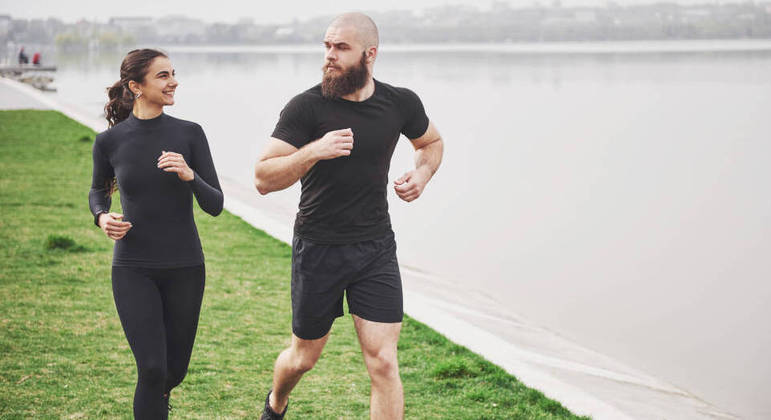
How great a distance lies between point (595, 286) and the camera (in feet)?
43.4

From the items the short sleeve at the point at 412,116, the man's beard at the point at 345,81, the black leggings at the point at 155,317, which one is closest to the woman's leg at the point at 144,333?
the black leggings at the point at 155,317

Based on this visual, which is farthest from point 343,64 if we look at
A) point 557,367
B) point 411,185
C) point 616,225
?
point 616,225

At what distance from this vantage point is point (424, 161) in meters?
4.60

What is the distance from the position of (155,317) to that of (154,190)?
1.87 feet

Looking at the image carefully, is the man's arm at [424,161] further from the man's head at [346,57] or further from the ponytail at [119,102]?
the ponytail at [119,102]

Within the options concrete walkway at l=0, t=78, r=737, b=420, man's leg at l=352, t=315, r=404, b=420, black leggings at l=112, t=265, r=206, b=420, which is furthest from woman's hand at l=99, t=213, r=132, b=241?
concrete walkway at l=0, t=78, r=737, b=420

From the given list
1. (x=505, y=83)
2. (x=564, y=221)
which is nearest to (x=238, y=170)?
(x=564, y=221)

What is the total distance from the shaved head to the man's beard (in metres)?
0.08

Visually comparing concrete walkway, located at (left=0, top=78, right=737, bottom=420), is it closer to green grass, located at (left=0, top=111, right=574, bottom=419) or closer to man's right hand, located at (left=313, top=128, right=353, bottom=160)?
green grass, located at (left=0, top=111, right=574, bottom=419)

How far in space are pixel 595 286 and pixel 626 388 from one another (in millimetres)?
6860

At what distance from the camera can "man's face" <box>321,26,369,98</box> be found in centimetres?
406

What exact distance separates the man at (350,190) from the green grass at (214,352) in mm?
1270

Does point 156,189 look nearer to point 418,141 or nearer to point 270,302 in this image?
point 418,141

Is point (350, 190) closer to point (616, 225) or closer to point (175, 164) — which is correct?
point (175, 164)
